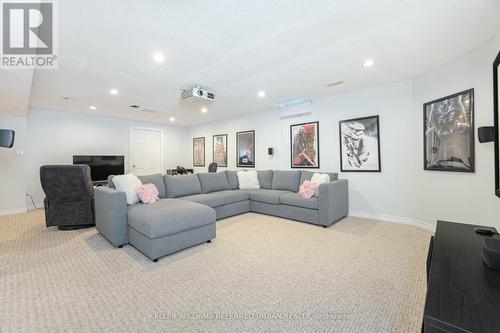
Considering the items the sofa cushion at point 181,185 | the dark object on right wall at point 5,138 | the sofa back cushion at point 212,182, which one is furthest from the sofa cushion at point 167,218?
the sofa back cushion at point 212,182

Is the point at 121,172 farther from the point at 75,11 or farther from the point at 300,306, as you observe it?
the point at 300,306

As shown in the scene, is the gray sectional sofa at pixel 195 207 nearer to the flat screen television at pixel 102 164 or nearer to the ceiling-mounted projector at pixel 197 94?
the ceiling-mounted projector at pixel 197 94

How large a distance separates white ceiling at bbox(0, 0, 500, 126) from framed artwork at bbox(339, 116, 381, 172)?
698 millimetres

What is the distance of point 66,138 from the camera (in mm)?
5578

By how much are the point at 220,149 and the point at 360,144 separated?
4116 mm

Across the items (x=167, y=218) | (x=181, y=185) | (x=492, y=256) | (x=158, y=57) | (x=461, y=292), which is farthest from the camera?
(x=181, y=185)

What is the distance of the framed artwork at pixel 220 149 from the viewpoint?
6.73 meters

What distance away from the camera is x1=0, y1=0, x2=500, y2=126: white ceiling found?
187cm

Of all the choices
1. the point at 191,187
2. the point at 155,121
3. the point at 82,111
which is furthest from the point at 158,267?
the point at 155,121

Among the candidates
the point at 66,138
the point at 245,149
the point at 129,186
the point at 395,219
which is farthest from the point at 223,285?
the point at 66,138

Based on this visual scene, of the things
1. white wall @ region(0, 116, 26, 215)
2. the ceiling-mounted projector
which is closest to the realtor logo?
the ceiling-mounted projector

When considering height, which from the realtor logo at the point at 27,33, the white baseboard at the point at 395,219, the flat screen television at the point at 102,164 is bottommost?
the white baseboard at the point at 395,219

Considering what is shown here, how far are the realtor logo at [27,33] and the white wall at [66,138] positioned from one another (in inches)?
138

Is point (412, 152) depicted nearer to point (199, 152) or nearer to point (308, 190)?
point (308, 190)
